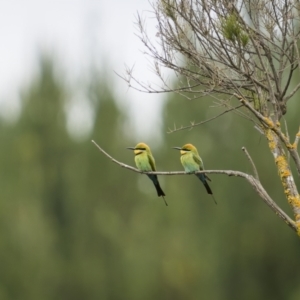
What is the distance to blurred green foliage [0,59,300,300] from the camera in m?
17.2

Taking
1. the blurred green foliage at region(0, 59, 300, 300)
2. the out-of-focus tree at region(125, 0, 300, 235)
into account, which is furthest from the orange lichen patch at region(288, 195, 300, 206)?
the blurred green foliage at region(0, 59, 300, 300)

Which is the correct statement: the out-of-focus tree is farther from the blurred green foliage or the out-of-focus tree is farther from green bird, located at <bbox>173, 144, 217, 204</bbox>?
the blurred green foliage

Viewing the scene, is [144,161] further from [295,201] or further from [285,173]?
[295,201]

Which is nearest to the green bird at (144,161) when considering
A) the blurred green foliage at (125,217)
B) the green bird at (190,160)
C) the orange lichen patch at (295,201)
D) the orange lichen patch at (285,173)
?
the green bird at (190,160)

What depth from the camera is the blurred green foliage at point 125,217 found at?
17.2 m

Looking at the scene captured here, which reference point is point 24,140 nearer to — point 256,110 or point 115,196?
point 115,196

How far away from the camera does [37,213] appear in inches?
767

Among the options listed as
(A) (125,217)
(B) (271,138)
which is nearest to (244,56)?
(B) (271,138)

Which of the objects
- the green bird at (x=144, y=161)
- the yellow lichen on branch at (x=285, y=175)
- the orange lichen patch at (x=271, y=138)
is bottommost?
the yellow lichen on branch at (x=285, y=175)

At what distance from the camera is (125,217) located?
21.0 meters

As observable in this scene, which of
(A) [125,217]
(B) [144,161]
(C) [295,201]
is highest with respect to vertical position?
(A) [125,217]

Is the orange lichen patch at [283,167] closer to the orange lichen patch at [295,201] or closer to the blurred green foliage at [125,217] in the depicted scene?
the orange lichen patch at [295,201]

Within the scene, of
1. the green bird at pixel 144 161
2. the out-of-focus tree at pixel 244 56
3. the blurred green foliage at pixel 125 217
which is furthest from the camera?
the blurred green foliage at pixel 125 217

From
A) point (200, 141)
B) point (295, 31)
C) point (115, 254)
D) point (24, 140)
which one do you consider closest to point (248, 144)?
point (200, 141)
